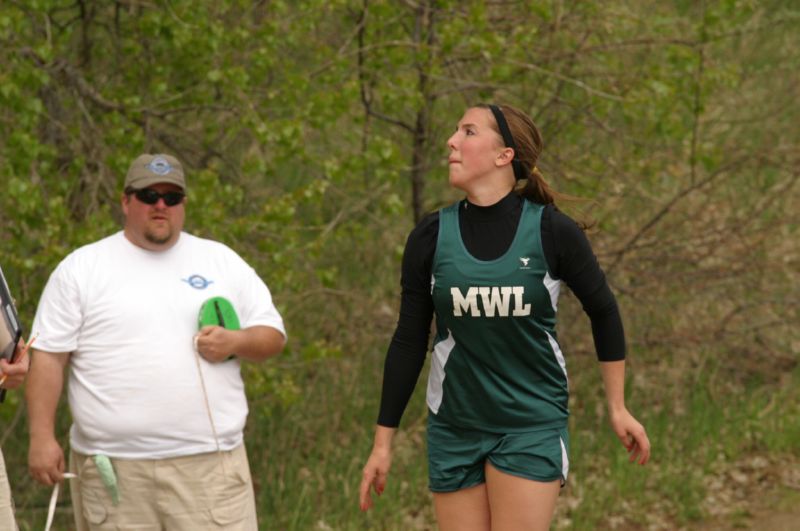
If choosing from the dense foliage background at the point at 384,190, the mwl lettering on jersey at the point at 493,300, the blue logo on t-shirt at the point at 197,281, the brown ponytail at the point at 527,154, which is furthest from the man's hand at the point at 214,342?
the dense foliage background at the point at 384,190

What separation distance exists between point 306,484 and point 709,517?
247cm

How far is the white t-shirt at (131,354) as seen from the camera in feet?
14.7

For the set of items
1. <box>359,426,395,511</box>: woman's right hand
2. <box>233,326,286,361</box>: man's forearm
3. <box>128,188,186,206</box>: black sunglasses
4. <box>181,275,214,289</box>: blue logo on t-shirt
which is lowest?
<box>359,426,395,511</box>: woman's right hand

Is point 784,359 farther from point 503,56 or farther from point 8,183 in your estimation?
point 8,183

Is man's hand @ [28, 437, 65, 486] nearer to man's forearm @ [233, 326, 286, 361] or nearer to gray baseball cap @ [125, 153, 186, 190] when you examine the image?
man's forearm @ [233, 326, 286, 361]

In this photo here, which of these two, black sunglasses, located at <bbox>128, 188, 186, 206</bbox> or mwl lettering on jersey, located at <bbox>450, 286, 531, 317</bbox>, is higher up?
black sunglasses, located at <bbox>128, 188, 186, 206</bbox>

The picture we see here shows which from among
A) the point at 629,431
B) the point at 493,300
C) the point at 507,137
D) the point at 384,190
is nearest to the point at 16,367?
the point at 493,300

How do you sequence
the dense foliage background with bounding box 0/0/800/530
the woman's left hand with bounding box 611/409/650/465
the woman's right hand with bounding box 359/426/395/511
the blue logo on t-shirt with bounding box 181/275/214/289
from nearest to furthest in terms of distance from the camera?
the woman's left hand with bounding box 611/409/650/465
the woman's right hand with bounding box 359/426/395/511
the blue logo on t-shirt with bounding box 181/275/214/289
the dense foliage background with bounding box 0/0/800/530

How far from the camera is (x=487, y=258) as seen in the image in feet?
12.9

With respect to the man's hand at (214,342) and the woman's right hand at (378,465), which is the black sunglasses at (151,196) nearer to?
the man's hand at (214,342)

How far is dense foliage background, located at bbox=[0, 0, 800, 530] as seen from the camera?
7000 millimetres

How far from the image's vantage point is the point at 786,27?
43.8 ft

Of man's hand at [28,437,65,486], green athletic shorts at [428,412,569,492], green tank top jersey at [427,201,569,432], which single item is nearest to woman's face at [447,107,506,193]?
green tank top jersey at [427,201,569,432]

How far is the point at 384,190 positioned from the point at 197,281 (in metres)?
4.35
